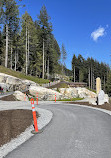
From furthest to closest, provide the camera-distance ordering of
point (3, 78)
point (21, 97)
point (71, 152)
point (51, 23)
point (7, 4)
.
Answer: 1. point (51, 23)
2. point (7, 4)
3. point (3, 78)
4. point (21, 97)
5. point (71, 152)

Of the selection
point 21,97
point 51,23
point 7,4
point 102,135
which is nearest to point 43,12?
point 51,23

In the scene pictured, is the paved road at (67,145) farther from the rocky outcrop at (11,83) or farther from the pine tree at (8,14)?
the pine tree at (8,14)

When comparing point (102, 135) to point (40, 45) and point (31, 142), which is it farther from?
point (40, 45)

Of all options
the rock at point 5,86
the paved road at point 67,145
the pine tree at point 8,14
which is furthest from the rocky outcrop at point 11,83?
the paved road at point 67,145

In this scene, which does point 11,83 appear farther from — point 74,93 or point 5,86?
point 74,93

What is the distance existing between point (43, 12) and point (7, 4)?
14.7 m

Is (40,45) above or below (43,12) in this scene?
below

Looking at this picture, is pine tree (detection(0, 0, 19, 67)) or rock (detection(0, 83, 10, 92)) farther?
pine tree (detection(0, 0, 19, 67))

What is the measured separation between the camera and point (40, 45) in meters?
42.9

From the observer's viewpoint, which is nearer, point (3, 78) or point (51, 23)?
point (3, 78)

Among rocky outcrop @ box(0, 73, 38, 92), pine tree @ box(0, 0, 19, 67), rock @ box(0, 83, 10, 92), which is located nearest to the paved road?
rock @ box(0, 83, 10, 92)

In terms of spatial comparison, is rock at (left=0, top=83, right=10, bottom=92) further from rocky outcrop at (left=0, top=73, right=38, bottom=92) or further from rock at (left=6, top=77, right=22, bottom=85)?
rock at (left=6, top=77, right=22, bottom=85)

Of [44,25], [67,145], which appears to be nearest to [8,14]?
[44,25]

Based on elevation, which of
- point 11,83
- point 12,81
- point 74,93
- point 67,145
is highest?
point 12,81
